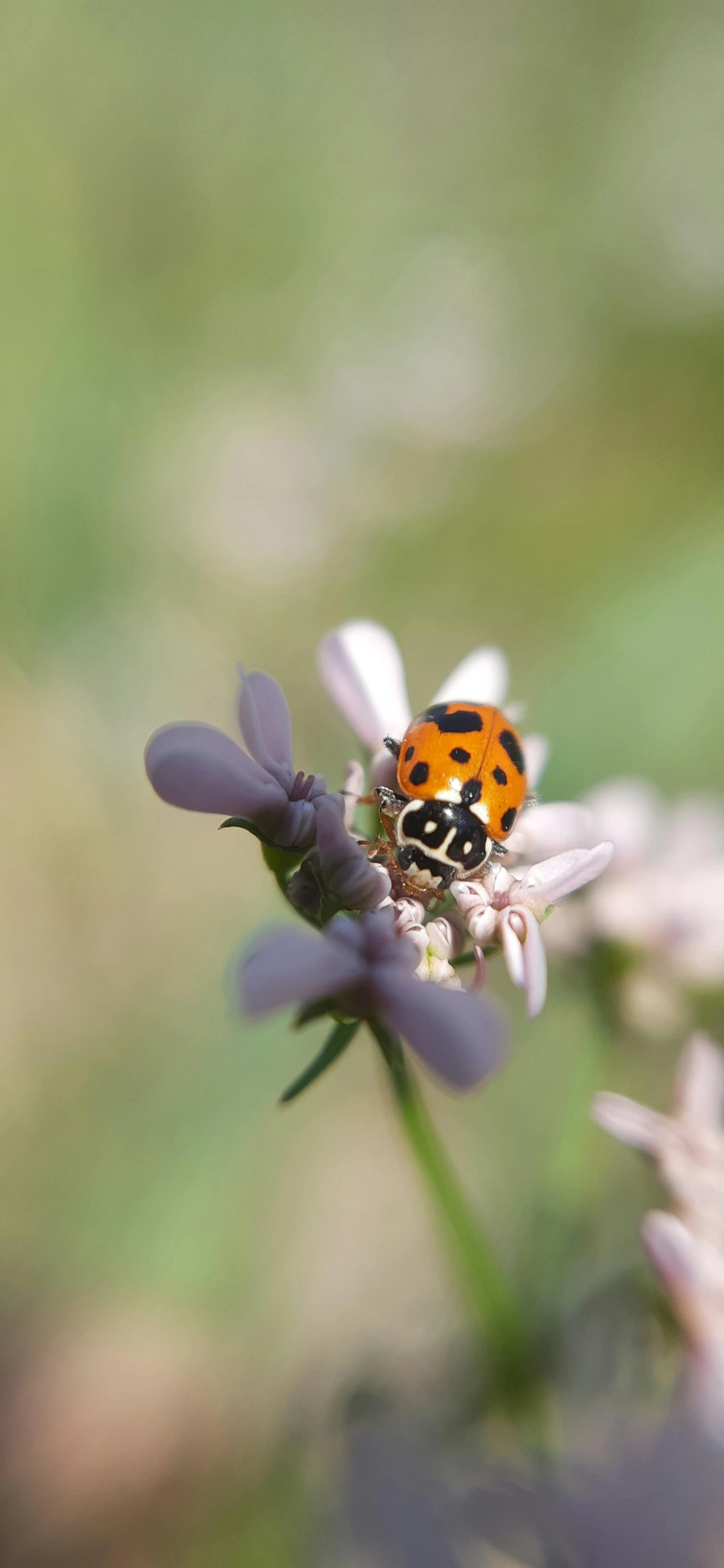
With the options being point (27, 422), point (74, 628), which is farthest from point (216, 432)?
point (74, 628)

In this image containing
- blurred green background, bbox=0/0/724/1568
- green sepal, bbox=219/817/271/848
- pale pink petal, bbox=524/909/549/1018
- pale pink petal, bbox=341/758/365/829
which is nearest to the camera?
pale pink petal, bbox=524/909/549/1018

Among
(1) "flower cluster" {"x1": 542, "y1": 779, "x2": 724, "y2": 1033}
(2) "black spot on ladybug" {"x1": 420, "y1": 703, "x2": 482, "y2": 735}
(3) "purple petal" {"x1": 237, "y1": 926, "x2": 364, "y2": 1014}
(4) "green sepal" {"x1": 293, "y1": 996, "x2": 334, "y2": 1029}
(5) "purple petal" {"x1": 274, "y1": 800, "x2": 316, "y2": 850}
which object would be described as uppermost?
(2) "black spot on ladybug" {"x1": 420, "y1": 703, "x2": 482, "y2": 735}

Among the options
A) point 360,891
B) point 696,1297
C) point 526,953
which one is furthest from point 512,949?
point 696,1297

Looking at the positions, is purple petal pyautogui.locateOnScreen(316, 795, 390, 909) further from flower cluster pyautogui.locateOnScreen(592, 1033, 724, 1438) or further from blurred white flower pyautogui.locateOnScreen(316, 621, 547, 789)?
flower cluster pyautogui.locateOnScreen(592, 1033, 724, 1438)

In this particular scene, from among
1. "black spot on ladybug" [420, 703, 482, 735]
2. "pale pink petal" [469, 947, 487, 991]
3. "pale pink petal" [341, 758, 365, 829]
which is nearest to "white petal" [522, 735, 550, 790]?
"black spot on ladybug" [420, 703, 482, 735]

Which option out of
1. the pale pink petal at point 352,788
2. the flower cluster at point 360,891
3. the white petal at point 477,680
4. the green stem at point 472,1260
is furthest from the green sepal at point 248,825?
the white petal at point 477,680

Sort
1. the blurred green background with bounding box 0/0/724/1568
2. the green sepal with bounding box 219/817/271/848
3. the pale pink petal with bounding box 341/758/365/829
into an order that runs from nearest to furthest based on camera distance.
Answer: the green sepal with bounding box 219/817/271/848 < the pale pink petal with bounding box 341/758/365/829 < the blurred green background with bounding box 0/0/724/1568
